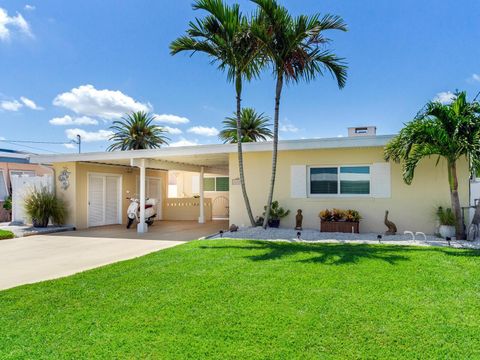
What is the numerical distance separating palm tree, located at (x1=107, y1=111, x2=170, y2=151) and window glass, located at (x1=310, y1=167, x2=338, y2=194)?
2389 centimetres

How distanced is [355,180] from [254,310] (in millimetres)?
7431

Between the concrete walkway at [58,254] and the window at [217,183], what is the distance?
9132 millimetres

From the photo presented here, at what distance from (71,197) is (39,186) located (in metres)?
1.52

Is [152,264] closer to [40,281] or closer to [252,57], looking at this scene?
[40,281]

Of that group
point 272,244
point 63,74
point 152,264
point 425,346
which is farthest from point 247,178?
point 63,74

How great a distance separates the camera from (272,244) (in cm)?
835

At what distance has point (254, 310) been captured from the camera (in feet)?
13.2

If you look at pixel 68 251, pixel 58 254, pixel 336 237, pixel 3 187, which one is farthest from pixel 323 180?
pixel 3 187

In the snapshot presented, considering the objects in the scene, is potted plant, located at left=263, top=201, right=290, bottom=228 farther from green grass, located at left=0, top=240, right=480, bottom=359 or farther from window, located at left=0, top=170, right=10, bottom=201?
window, located at left=0, top=170, right=10, bottom=201

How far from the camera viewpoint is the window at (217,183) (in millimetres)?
19500

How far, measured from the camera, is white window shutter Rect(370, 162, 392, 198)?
10133 mm

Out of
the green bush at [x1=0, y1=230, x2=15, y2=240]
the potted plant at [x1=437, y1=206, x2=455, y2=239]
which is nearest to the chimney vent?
the potted plant at [x1=437, y1=206, x2=455, y2=239]

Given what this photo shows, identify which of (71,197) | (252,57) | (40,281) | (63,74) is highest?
(63,74)

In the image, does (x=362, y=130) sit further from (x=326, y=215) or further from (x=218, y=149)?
(x=218, y=149)
